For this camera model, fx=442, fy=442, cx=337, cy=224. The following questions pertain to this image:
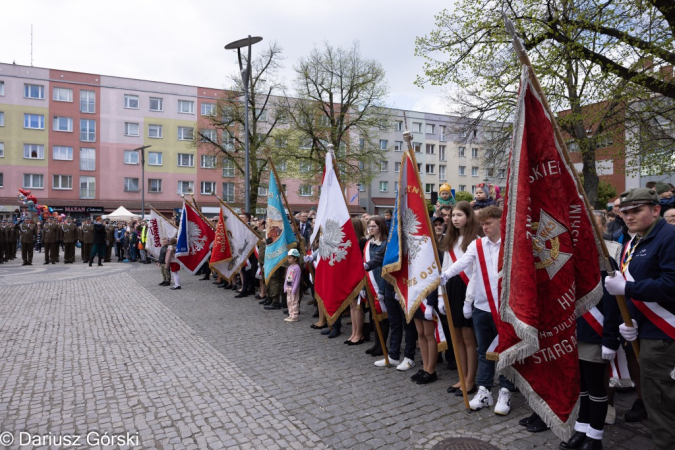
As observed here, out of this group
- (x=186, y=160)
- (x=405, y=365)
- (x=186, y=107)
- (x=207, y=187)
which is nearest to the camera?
(x=405, y=365)

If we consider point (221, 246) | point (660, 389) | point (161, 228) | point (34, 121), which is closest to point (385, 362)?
point (660, 389)

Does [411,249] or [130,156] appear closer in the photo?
[411,249]

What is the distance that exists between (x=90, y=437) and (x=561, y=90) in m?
14.5

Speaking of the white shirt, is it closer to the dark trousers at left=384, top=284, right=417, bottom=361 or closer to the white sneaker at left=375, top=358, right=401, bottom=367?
the dark trousers at left=384, top=284, right=417, bottom=361

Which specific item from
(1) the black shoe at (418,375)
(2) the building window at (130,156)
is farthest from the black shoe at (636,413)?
(2) the building window at (130,156)

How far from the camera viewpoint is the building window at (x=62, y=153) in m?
40.5

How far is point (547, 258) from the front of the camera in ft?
10.1

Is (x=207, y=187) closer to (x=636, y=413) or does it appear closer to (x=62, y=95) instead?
(x=62, y=95)

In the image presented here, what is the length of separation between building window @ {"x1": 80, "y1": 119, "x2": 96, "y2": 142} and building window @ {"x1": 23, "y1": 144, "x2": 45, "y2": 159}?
11.2 feet

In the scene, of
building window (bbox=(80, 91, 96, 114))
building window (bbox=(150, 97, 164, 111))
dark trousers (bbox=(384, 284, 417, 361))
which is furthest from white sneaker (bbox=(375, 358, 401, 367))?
building window (bbox=(80, 91, 96, 114))

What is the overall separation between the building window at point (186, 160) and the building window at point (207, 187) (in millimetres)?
→ 2237

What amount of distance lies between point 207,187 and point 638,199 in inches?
1802

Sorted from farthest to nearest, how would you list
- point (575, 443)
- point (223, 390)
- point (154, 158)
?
point (154, 158) → point (223, 390) → point (575, 443)

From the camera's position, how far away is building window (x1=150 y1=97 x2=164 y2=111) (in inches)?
1725
